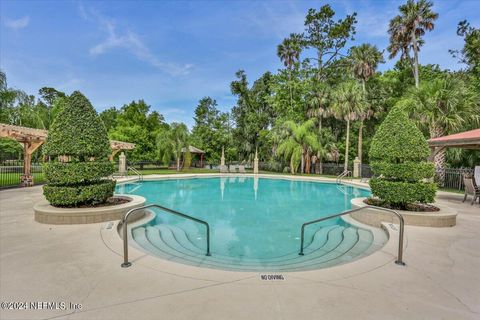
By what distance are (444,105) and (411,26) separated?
33.6 ft

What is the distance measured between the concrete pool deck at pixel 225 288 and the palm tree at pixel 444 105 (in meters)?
12.8

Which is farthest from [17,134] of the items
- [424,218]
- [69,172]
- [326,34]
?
[326,34]

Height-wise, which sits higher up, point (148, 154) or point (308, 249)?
point (148, 154)

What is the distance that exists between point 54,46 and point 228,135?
21.9 m

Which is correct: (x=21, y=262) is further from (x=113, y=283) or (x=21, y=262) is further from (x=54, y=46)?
(x=54, y=46)

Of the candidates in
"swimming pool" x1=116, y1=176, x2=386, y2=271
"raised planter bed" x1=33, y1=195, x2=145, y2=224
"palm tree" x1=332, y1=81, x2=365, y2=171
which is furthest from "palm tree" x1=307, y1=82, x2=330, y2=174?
"raised planter bed" x1=33, y1=195, x2=145, y2=224

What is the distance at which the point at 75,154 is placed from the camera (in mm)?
6461

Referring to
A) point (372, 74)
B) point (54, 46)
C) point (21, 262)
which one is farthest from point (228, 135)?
point (21, 262)

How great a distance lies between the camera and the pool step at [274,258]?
4.44 metres

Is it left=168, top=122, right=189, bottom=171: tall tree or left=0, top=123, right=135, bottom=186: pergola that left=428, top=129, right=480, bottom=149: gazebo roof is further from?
left=168, top=122, right=189, bottom=171: tall tree

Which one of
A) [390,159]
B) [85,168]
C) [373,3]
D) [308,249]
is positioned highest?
[373,3]

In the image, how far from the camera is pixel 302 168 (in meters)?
25.1

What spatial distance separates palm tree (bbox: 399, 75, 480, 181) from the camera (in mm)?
13711

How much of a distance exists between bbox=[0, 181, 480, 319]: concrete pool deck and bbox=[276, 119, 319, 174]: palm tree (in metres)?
19.5
